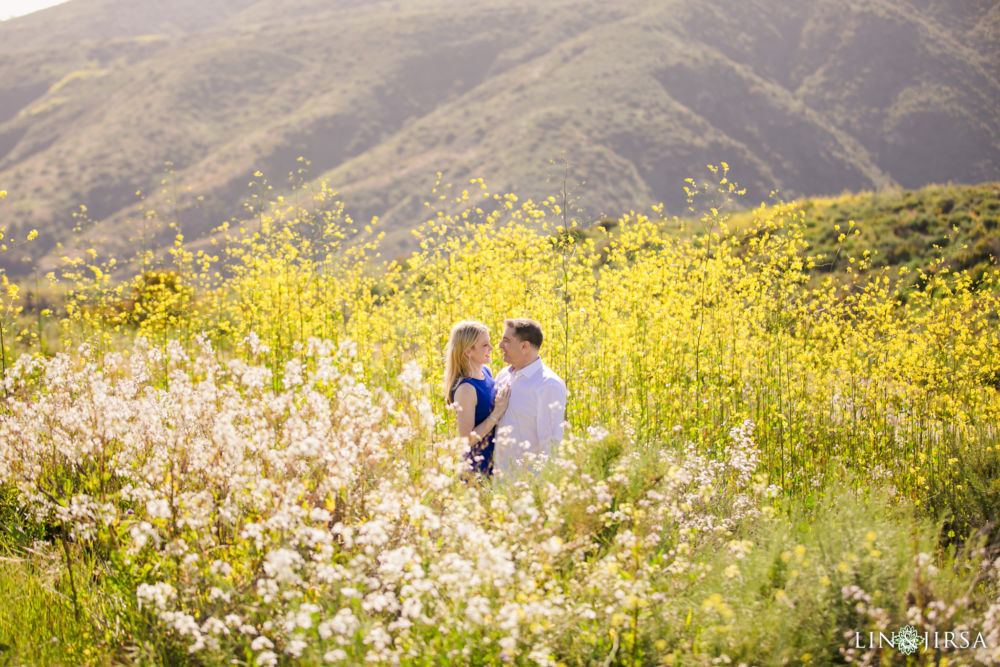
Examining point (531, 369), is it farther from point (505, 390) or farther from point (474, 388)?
point (474, 388)

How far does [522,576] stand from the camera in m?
2.71

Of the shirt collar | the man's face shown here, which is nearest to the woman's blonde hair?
the man's face

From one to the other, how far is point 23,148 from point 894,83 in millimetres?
135334

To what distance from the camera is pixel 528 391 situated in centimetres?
520

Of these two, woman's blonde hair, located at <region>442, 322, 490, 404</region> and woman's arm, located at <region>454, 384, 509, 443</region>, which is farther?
woman's blonde hair, located at <region>442, 322, 490, 404</region>

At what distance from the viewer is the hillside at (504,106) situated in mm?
91250

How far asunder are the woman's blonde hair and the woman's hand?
264 mm

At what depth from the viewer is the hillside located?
299 feet

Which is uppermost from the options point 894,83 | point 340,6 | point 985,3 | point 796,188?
point 340,6

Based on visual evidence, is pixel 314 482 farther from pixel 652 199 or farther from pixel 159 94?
pixel 159 94

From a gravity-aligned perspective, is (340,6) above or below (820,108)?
above

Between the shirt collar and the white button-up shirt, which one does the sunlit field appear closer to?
the white button-up shirt

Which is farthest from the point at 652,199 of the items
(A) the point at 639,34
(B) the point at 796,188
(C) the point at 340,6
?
(C) the point at 340,6

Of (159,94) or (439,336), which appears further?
(159,94)
